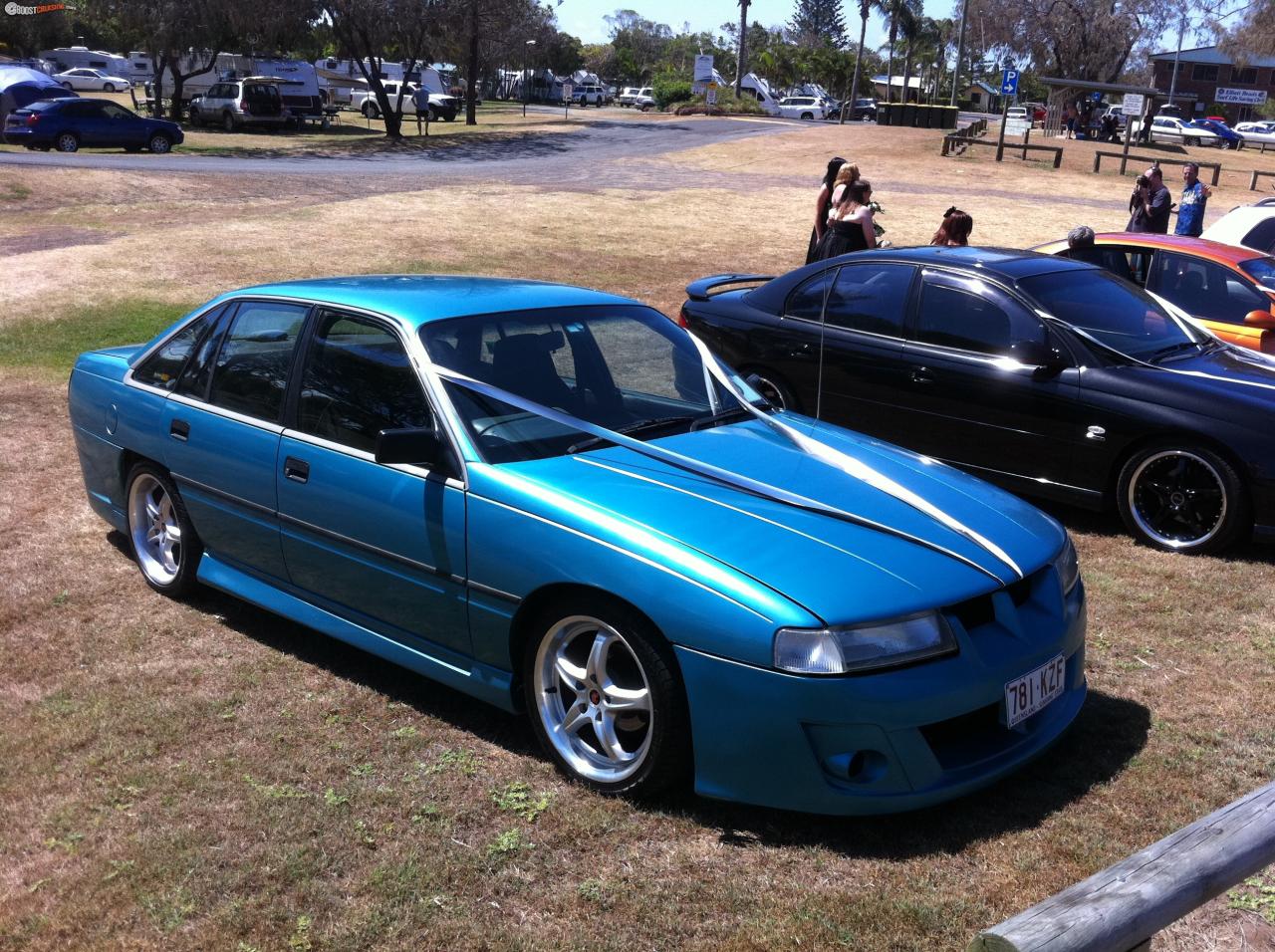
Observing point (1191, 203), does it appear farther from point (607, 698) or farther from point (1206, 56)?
point (1206, 56)

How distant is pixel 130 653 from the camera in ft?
16.8

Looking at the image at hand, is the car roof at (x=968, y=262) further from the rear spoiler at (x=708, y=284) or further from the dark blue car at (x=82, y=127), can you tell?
the dark blue car at (x=82, y=127)

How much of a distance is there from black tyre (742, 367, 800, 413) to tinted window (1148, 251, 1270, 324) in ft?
10.2

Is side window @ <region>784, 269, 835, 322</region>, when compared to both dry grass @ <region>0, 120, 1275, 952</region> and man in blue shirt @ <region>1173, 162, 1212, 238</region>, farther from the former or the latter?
man in blue shirt @ <region>1173, 162, 1212, 238</region>

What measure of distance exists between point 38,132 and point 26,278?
1993 centimetres

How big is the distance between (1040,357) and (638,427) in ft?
10.0

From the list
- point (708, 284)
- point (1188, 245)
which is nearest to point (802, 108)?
point (1188, 245)

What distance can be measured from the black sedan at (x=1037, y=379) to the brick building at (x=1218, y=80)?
3965 inches

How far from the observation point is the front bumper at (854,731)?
3.49 meters

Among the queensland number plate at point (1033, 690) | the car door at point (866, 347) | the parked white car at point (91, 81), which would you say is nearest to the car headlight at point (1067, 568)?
the queensland number plate at point (1033, 690)

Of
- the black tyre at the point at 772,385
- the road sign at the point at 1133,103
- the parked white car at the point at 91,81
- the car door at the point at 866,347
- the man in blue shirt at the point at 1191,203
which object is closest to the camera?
the car door at the point at 866,347

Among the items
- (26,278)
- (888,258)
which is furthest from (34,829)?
(26,278)

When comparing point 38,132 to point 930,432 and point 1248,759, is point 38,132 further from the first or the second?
point 1248,759

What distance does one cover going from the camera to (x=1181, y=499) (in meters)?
6.50
